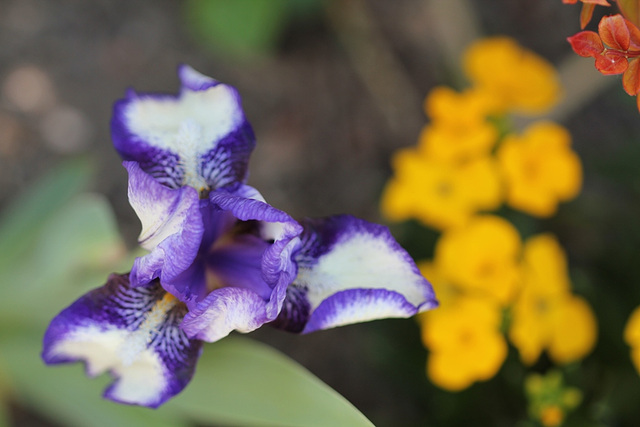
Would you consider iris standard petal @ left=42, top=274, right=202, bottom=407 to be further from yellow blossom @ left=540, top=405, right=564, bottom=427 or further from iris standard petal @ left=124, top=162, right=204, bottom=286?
yellow blossom @ left=540, top=405, right=564, bottom=427

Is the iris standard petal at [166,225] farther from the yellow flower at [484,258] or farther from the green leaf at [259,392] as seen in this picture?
the yellow flower at [484,258]

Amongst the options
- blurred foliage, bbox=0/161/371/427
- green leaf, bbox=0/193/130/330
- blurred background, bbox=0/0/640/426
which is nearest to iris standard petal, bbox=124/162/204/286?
blurred foliage, bbox=0/161/371/427

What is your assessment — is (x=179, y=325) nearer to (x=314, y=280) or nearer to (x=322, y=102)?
(x=314, y=280)

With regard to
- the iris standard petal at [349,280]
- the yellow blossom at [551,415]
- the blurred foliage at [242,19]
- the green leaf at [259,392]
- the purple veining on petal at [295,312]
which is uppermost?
the blurred foliage at [242,19]

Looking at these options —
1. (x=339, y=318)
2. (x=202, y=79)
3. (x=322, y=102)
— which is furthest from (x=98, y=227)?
(x=322, y=102)

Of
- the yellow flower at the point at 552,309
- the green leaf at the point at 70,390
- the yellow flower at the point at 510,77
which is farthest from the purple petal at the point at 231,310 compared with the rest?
the yellow flower at the point at 510,77

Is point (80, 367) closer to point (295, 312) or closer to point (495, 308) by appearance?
point (295, 312)

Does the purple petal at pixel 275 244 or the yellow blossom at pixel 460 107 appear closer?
the purple petal at pixel 275 244
